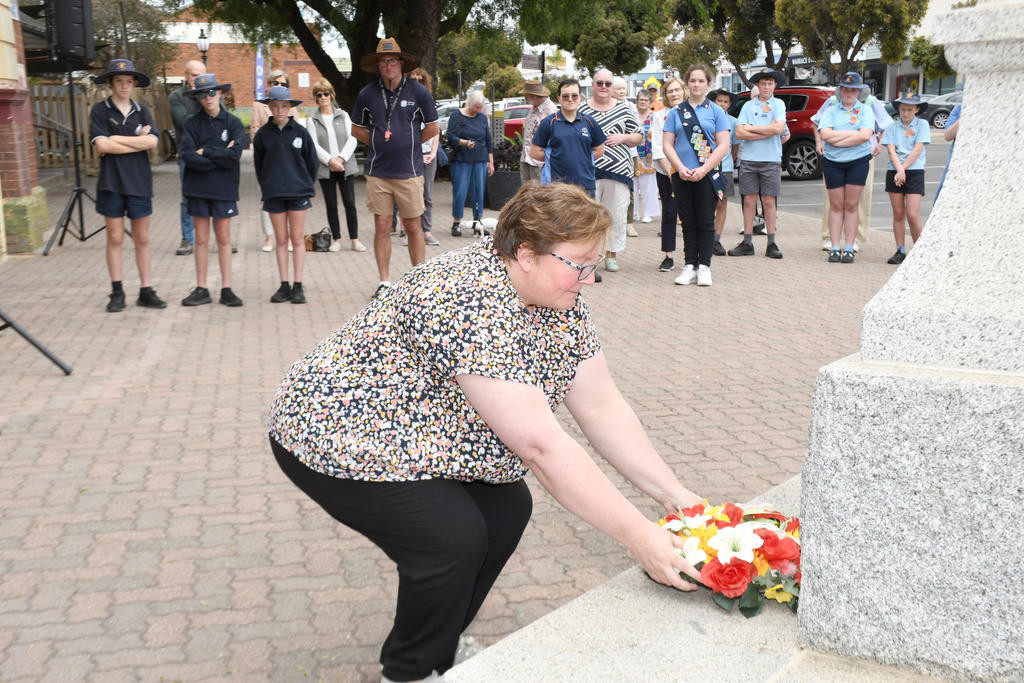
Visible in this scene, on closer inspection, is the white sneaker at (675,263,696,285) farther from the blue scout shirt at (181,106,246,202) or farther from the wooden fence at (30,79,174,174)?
the wooden fence at (30,79,174,174)

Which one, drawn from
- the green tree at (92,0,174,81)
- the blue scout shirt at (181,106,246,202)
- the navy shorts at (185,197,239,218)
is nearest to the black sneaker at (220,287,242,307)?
the navy shorts at (185,197,239,218)

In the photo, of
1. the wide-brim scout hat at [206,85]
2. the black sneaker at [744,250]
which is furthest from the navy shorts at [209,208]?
the black sneaker at [744,250]

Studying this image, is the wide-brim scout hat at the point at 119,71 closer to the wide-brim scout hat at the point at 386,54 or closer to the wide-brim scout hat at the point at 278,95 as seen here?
the wide-brim scout hat at the point at 278,95

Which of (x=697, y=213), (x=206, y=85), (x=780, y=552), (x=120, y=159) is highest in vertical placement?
(x=206, y=85)

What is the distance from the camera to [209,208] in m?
8.95

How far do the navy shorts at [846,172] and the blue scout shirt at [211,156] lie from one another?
580 centimetres

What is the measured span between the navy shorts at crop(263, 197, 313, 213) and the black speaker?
2.61 metres

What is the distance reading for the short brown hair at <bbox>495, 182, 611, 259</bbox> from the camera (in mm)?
2645

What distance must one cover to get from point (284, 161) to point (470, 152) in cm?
507

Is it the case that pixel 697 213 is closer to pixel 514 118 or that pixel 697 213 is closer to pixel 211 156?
pixel 211 156

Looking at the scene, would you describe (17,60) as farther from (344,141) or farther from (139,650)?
(139,650)

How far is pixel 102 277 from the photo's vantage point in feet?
35.1

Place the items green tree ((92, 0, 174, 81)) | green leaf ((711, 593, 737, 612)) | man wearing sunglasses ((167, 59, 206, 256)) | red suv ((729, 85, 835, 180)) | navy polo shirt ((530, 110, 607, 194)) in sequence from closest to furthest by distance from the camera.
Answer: green leaf ((711, 593, 737, 612)), navy polo shirt ((530, 110, 607, 194)), man wearing sunglasses ((167, 59, 206, 256)), red suv ((729, 85, 835, 180)), green tree ((92, 0, 174, 81))

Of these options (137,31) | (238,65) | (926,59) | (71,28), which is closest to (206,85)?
(71,28)
